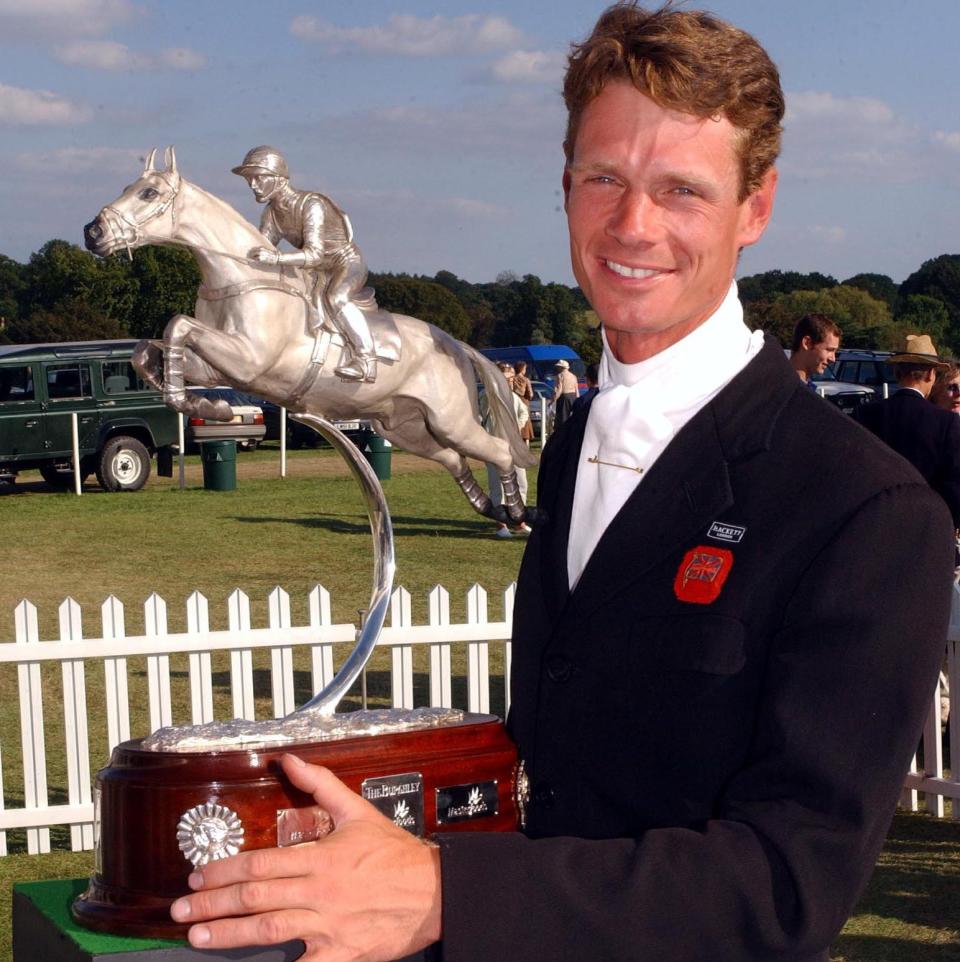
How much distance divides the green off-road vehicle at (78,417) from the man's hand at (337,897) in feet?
58.9

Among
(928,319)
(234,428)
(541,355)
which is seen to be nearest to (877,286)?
(928,319)

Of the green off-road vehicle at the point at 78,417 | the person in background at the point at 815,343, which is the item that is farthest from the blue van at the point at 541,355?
the person in background at the point at 815,343

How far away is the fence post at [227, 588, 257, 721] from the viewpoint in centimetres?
646

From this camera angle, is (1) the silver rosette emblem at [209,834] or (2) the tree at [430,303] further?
(2) the tree at [430,303]

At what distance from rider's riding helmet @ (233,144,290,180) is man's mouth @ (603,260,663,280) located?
2.62 feet

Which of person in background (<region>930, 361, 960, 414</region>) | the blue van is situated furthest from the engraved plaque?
the blue van

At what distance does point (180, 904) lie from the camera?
1.40 meters

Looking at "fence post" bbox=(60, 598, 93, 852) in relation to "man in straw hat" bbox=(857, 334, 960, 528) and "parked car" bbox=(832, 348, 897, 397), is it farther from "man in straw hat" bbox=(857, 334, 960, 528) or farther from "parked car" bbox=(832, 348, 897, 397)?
"parked car" bbox=(832, 348, 897, 397)

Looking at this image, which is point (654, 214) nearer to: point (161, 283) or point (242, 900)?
point (242, 900)

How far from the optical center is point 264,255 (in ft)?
7.36

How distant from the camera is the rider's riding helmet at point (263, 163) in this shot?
7.35 feet

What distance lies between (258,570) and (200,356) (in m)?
11.8

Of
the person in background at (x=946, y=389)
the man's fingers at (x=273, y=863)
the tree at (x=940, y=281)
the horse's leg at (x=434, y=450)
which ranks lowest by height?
the man's fingers at (x=273, y=863)

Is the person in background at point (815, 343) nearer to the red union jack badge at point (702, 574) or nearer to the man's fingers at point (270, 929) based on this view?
the red union jack badge at point (702, 574)
